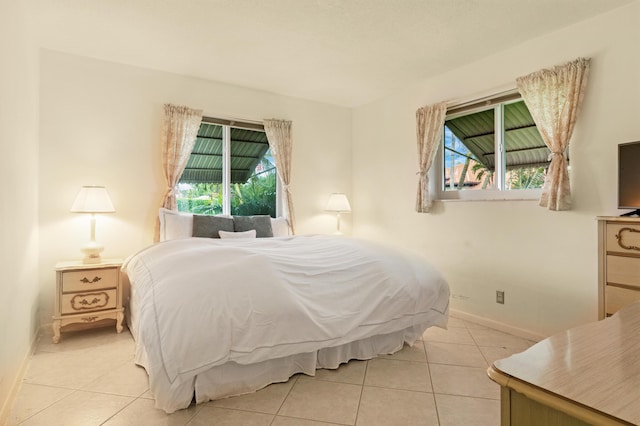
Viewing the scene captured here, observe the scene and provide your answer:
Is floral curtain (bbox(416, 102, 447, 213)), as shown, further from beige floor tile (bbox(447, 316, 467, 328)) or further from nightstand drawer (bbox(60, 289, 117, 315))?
nightstand drawer (bbox(60, 289, 117, 315))

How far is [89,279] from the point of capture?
2.94 m

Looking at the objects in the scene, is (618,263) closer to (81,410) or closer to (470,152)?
(470,152)

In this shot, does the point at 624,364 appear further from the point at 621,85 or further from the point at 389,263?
the point at 621,85

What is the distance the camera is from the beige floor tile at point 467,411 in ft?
5.77

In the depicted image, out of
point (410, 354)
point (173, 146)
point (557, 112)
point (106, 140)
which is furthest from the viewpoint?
point (173, 146)

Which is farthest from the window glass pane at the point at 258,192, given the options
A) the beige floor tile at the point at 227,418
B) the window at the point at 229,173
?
the beige floor tile at the point at 227,418

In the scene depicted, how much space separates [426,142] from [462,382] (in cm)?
245

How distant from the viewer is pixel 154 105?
3.67 metres

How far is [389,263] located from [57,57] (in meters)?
3.49

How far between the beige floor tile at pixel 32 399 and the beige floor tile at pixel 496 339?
2.90 metres

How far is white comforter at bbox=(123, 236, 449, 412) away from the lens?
1.78 meters

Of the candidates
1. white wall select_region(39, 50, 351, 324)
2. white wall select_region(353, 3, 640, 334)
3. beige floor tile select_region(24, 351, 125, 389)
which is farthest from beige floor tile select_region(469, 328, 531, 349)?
white wall select_region(39, 50, 351, 324)

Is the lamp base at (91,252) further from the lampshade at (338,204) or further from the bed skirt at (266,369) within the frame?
the lampshade at (338,204)

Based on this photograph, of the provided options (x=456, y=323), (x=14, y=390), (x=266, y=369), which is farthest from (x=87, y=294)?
(x=456, y=323)
